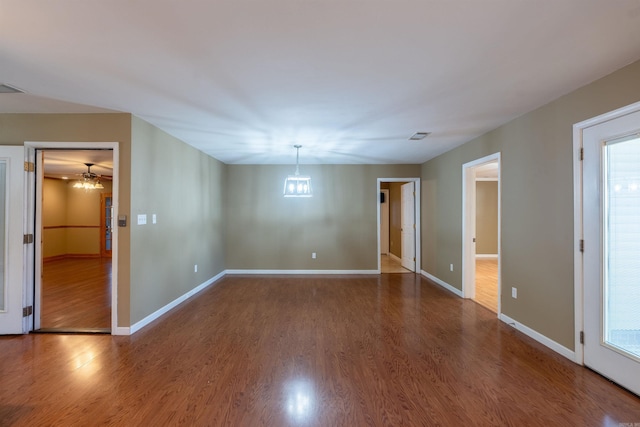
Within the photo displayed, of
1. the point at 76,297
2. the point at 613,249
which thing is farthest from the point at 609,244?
the point at 76,297

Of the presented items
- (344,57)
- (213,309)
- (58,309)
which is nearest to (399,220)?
(213,309)

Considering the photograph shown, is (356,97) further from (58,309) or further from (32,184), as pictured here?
(58,309)

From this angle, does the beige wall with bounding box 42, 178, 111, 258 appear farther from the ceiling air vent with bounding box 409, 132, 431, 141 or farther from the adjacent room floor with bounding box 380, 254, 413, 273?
the ceiling air vent with bounding box 409, 132, 431, 141

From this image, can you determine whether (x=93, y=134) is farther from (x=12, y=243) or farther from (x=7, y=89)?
(x=12, y=243)

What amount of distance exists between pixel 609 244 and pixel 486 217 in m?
7.15

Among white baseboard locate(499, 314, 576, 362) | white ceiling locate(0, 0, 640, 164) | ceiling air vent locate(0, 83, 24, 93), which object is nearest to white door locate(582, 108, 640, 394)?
white baseboard locate(499, 314, 576, 362)

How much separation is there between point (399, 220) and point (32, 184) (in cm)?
752

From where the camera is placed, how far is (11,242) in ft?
10.4

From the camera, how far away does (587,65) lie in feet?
7.19

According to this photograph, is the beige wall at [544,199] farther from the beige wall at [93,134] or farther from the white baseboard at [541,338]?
the beige wall at [93,134]

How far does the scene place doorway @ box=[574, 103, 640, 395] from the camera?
2196 mm

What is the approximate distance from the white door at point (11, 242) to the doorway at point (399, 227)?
5.66 m

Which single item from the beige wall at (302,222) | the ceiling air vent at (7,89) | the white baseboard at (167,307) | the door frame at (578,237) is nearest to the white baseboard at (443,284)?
the beige wall at (302,222)

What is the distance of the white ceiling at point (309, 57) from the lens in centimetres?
162
